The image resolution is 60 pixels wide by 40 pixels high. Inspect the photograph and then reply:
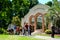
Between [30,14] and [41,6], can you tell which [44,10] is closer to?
[41,6]

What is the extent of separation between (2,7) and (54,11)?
8537 millimetres

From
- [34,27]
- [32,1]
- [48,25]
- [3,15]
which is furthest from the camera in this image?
[32,1]

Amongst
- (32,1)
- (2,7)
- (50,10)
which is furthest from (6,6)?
(32,1)

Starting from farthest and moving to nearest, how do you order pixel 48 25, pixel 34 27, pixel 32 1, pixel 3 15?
1. pixel 32 1
2. pixel 34 27
3. pixel 48 25
4. pixel 3 15

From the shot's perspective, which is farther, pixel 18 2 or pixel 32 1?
pixel 32 1

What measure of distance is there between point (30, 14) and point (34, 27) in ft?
9.09

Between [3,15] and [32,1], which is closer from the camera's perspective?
[3,15]

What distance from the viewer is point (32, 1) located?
8894 centimetres

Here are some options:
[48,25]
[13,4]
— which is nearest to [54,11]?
[48,25]

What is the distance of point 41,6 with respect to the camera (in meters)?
46.4

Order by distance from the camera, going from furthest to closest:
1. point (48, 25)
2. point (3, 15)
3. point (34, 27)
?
point (34, 27) < point (48, 25) < point (3, 15)

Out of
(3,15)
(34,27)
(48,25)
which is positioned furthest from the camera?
(34,27)

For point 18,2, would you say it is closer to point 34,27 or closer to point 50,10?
point 50,10

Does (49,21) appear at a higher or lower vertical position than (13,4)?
lower
